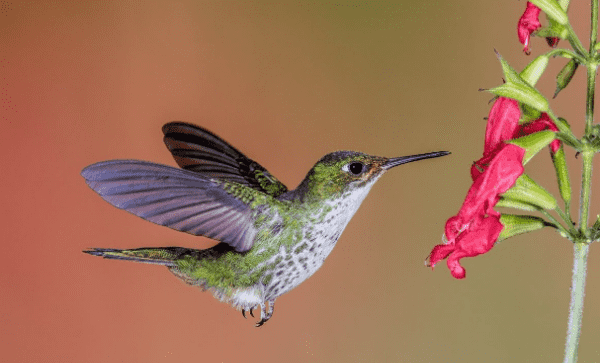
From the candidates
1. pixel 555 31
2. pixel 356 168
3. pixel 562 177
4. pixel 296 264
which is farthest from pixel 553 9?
pixel 296 264

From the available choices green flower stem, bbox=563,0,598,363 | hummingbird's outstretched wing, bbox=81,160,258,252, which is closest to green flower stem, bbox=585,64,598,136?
green flower stem, bbox=563,0,598,363

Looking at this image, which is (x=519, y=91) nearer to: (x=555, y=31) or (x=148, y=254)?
(x=555, y=31)

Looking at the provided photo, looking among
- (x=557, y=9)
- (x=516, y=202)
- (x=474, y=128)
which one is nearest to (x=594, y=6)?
(x=557, y=9)

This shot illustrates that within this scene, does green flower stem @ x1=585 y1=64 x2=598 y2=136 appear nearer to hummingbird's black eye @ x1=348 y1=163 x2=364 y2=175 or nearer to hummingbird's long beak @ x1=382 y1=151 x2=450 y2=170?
hummingbird's long beak @ x1=382 y1=151 x2=450 y2=170

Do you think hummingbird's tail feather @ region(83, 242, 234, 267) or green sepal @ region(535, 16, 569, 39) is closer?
green sepal @ region(535, 16, 569, 39)

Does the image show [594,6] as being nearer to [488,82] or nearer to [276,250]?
[276,250]

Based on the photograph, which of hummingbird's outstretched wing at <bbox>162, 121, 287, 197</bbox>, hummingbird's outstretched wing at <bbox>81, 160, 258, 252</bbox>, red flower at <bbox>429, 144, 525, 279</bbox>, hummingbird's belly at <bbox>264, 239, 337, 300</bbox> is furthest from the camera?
hummingbird's outstretched wing at <bbox>162, 121, 287, 197</bbox>

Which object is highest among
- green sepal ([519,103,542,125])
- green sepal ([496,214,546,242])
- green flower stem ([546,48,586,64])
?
green flower stem ([546,48,586,64])

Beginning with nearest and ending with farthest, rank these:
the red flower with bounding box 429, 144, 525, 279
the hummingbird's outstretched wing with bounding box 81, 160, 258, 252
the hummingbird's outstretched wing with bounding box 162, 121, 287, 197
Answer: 1. the red flower with bounding box 429, 144, 525, 279
2. the hummingbird's outstretched wing with bounding box 81, 160, 258, 252
3. the hummingbird's outstretched wing with bounding box 162, 121, 287, 197

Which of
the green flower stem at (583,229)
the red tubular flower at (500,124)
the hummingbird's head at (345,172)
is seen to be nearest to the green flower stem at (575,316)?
the green flower stem at (583,229)

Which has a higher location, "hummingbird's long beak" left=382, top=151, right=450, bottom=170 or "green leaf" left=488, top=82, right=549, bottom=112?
"green leaf" left=488, top=82, right=549, bottom=112
